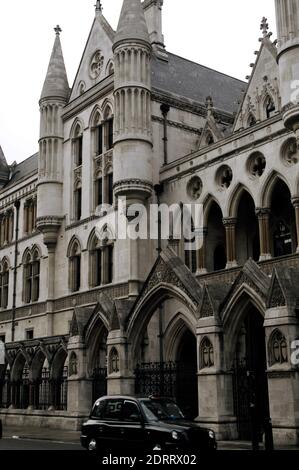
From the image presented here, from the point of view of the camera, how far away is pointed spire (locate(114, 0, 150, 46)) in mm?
32875

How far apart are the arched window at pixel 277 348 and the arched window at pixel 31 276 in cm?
2305

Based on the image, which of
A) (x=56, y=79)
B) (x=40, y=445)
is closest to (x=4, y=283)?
(x=56, y=79)

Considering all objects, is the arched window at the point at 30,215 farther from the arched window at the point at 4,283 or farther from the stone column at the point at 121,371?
the stone column at the point at 121,371

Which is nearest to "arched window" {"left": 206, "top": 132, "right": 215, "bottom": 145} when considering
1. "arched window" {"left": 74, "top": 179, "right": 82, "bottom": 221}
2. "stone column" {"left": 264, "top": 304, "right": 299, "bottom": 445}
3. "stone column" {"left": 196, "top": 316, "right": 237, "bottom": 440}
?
"arched window" {"left": 74, "top": 179, "right": 82, "bottom": 221}

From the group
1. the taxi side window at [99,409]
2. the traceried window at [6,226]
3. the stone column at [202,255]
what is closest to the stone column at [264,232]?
the stone column at [202,255]

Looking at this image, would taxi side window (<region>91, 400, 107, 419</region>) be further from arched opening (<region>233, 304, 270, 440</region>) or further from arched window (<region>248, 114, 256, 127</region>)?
arched window (<region>248, 114, 256, 127</region>)

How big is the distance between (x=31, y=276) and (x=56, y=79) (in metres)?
12.5

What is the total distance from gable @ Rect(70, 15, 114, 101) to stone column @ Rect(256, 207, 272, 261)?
14521 mm

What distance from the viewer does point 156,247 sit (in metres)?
31.6

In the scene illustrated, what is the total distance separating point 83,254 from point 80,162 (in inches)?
224

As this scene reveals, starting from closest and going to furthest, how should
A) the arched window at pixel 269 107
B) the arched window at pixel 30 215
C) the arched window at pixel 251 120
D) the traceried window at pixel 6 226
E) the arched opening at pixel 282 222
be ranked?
the arched opening at pixel 282 222 → the arched window at pixel 269 107 → the arched window at pixel 251 120 → the arched window at pixel 30 215 → the traceried window at pixel 6 226

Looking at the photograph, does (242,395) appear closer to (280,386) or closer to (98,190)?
(280,386)

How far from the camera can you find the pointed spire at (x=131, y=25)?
32875 mm

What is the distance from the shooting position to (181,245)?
3083 centimetres
